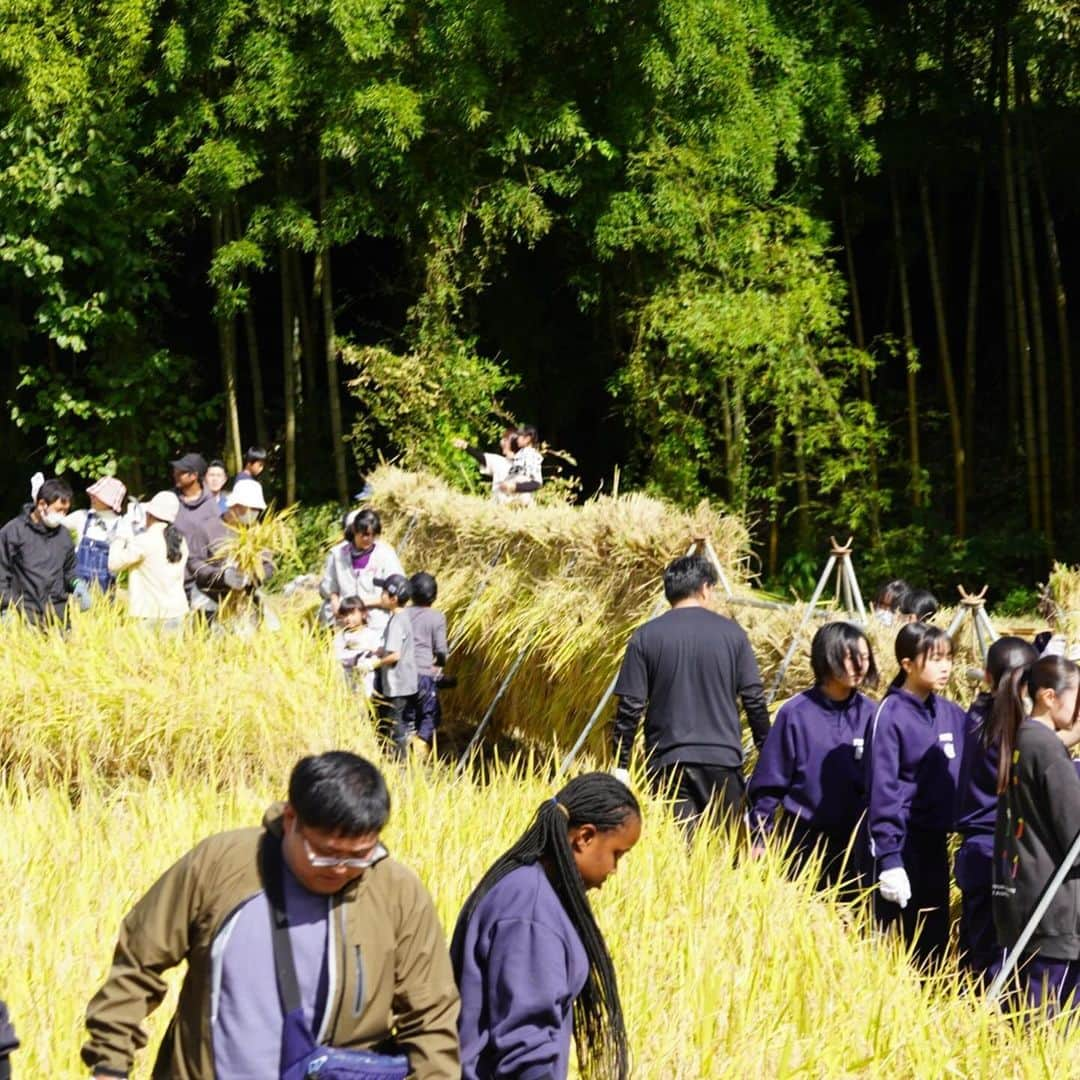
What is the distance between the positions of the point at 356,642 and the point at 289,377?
7.13 metres

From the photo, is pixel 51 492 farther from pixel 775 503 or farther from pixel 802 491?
pixel 775 503

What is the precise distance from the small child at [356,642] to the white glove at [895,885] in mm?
4104

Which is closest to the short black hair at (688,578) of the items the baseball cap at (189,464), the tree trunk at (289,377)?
the baseball cap at (189,464)

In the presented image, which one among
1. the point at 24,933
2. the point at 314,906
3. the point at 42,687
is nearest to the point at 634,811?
the point at 314,906

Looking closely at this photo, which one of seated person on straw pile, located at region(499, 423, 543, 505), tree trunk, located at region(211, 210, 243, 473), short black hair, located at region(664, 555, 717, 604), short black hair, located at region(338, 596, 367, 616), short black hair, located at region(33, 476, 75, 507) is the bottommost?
short black hair, located at region(338, 596, 367, 616)

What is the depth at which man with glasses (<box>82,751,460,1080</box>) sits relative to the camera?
2818 mm

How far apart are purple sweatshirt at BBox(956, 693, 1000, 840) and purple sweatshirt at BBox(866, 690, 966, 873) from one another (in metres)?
0.12

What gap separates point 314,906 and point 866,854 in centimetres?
310

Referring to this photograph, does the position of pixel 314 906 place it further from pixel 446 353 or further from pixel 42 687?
pixel 446 353

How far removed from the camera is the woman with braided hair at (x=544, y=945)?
2918 mm

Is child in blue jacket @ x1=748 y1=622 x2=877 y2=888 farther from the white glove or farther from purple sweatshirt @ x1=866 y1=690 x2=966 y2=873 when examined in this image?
the white glove

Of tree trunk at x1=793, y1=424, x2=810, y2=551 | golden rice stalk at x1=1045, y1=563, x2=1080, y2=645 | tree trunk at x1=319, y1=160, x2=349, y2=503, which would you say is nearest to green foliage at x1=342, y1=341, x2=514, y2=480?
tree trunk at x1=319, y1=160, x2=349, y2=503

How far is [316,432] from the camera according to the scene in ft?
54.9

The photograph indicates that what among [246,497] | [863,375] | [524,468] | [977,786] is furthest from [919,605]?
[863,375]
